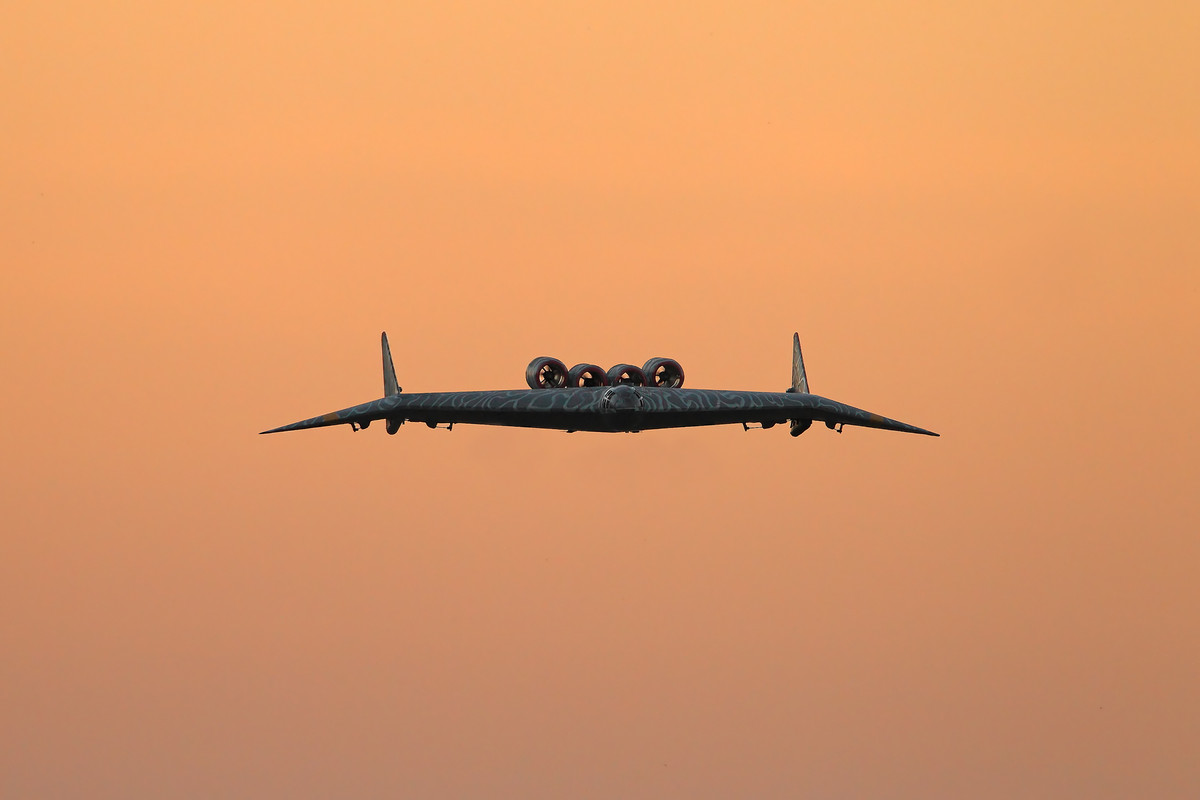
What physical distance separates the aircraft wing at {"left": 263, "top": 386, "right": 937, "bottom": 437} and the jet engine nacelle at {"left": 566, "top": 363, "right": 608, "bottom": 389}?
2.62m

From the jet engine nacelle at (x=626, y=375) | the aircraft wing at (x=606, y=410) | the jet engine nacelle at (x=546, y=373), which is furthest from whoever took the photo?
the jet engine nacelle at (x=546, y=373)

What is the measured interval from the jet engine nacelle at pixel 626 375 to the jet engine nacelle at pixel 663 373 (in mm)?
421

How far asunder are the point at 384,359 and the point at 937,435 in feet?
66.8

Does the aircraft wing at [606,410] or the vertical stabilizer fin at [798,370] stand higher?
the vertical stabilizer fin at [798,370]

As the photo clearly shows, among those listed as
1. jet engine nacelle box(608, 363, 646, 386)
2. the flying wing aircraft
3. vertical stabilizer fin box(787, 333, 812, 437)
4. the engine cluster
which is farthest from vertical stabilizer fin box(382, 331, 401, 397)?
vertical stabilizer fin box(787, 333, 812, 437)

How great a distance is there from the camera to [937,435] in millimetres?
55594

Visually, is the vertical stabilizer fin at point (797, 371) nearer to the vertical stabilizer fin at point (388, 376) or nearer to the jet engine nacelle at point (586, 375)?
the jet engine nacelle at point (586, 375)

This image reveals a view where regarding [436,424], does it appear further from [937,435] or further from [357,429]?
[937,435]

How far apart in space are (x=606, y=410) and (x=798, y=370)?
449 inches

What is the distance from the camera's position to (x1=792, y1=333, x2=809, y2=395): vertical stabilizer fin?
57062 millimetres

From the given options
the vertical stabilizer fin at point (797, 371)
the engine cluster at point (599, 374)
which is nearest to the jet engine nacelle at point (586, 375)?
the engine cluster at point (599, 374)

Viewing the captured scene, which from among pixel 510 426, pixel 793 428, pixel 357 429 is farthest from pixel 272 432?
pixel 793 428

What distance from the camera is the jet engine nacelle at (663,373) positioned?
54.5 meters

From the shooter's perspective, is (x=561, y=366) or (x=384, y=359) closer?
(x=561, y=366)
